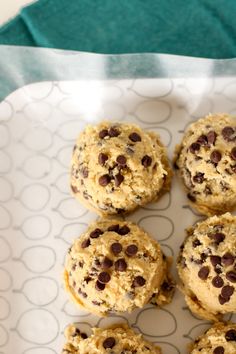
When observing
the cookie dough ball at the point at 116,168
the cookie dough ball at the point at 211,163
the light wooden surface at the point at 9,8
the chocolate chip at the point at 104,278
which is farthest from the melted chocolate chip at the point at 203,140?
the light wooden surface at the point at 9,8

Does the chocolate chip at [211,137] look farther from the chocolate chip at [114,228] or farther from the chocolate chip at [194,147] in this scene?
the chocolate chip at [114,228]

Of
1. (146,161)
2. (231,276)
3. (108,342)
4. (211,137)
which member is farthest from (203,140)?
(108,342)

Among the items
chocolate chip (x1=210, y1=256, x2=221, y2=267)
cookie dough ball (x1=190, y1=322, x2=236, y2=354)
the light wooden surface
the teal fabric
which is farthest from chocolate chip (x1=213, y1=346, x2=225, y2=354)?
the light wooden surface

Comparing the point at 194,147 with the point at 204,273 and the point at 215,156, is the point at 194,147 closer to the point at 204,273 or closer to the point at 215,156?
the point at 215,156

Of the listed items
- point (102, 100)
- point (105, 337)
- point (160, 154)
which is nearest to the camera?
point (105, 337)

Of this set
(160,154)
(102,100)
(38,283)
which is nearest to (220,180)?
(160,154)

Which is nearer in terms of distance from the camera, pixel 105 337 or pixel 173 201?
pixel 105 337

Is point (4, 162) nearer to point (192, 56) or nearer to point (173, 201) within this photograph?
point (173, 201)
